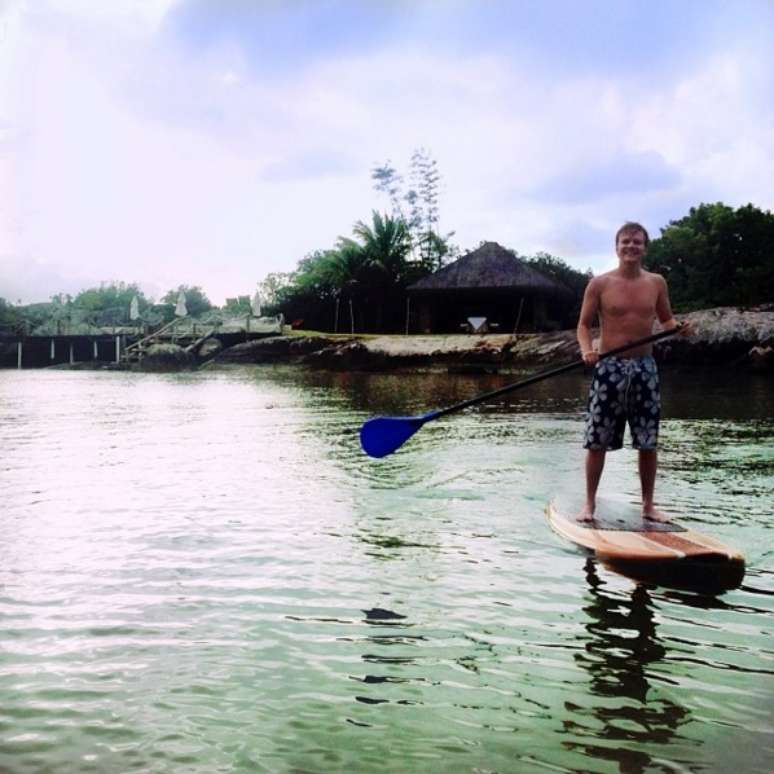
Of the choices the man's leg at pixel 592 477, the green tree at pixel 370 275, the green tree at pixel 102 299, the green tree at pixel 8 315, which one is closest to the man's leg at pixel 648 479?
the man's leg at pixel 592 477

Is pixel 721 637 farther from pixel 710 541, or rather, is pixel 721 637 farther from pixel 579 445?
pixel 579 445

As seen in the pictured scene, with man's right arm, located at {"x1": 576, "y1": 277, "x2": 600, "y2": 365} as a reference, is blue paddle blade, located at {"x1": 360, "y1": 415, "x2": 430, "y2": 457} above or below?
below

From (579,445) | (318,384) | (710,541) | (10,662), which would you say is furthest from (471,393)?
(10,662)

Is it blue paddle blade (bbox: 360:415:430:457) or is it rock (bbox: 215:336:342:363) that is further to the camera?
rock (bbox: 215:336:342:363)

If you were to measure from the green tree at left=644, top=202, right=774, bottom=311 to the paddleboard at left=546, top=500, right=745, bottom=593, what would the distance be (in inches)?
1074

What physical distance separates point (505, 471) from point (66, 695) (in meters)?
5.28

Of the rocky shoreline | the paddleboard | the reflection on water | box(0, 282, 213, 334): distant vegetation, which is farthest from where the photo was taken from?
box(0, 282, 213, 334): distant vegetation

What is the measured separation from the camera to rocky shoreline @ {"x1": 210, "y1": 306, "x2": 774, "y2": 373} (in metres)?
22.9

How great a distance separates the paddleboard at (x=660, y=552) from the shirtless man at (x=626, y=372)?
20 centimetres

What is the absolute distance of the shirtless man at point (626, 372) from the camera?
4695 mm

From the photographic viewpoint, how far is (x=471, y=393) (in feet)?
54.6

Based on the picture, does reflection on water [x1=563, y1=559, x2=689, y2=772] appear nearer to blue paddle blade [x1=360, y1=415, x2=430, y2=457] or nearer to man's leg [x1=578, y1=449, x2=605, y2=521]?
man's leg [x1=578, y1=449, x2=605, y2=521]

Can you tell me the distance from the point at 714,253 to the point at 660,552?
31627 millimetres

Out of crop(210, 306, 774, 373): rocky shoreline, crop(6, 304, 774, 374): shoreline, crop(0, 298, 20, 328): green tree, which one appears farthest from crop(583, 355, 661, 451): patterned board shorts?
crop(0, 298, 20, 328): green tree
